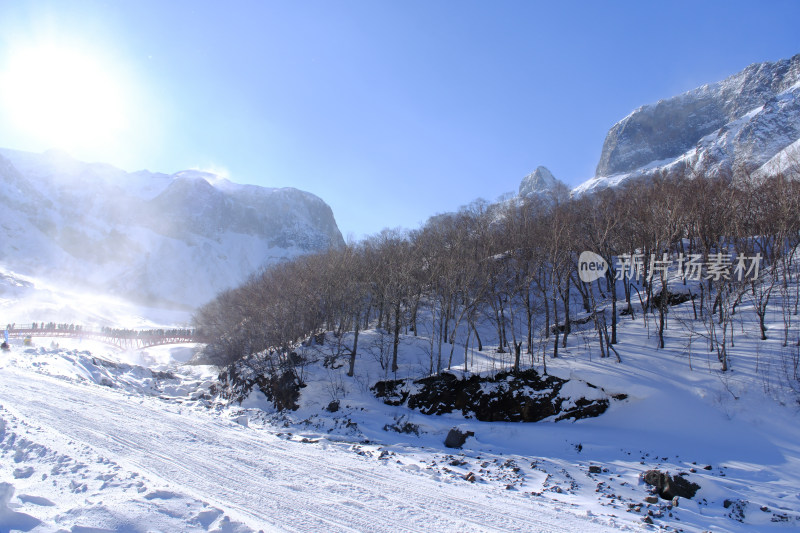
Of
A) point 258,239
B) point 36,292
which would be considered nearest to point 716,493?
point 36,292

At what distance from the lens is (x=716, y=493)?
9180mm

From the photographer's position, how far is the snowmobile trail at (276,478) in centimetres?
643

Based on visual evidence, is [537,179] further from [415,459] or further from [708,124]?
[415,459]

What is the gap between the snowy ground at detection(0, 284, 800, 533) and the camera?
20.6 ft

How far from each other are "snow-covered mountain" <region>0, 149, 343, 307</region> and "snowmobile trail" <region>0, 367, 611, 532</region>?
341ft

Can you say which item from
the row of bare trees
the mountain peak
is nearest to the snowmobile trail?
the row of bare trees

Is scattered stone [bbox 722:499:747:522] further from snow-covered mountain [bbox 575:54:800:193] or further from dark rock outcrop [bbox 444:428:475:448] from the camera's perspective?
snow-covered mountain [bbox 575:54:800:193]

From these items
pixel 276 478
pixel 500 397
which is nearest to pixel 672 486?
pixel 500 397

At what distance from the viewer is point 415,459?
11.5 meters

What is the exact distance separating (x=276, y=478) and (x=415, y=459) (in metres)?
4.79

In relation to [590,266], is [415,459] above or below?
below

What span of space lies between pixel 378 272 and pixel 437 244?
5.13 meters

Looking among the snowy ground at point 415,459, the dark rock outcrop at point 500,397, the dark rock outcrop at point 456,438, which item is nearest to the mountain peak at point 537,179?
the snowy ground at point 415,459

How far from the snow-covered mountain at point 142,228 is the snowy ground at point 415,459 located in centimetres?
10141
